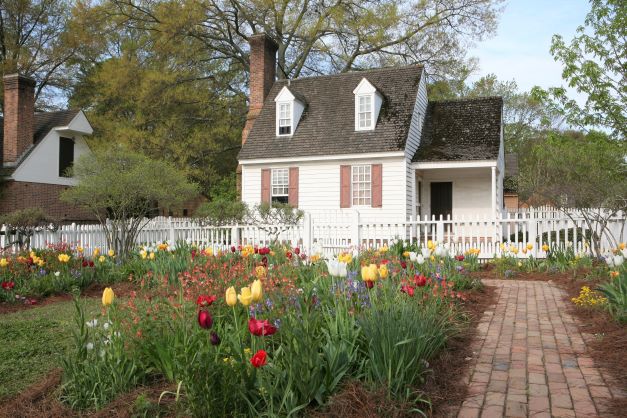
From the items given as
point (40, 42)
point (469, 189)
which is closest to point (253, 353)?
point (469, 189)

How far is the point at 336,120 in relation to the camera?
19.9m

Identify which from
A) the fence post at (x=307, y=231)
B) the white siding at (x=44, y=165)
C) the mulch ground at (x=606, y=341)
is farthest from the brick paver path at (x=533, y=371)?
the white siding at (x=44, y=165)

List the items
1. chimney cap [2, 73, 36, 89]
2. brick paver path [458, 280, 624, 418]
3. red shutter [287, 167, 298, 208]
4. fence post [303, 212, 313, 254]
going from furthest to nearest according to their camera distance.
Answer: chimney cap [2, 73, 36, 89], red shutter [287, 167, 298, 208], fence post [303, 212, 313, 254], brick paver path [458, 280, 624, 418]

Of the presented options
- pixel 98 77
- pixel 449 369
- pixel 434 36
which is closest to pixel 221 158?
pixel 98 77

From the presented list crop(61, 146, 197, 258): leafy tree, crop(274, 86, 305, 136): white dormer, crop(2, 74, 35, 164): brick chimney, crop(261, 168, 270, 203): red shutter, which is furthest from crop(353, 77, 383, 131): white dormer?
crop(2, 74, 35, 164): brick chimney

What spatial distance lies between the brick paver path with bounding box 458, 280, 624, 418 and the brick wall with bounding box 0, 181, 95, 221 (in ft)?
67.4

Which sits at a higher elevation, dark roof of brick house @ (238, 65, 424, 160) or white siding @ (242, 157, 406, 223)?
dark roof of brick house @ (238, 65, 424, 160)

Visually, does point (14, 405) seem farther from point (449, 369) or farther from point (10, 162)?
point (10, 162)

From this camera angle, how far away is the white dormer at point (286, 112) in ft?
65.6

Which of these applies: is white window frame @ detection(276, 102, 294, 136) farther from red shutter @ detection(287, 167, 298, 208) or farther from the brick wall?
the brick wall

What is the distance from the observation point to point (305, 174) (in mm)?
19312

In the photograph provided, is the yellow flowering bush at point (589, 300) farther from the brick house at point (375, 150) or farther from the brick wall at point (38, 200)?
the brick wall at point (38, 200)

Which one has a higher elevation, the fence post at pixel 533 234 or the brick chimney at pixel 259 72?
the brick chimney at pixel 259 72

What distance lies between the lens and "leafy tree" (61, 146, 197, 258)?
13055 millimetres
